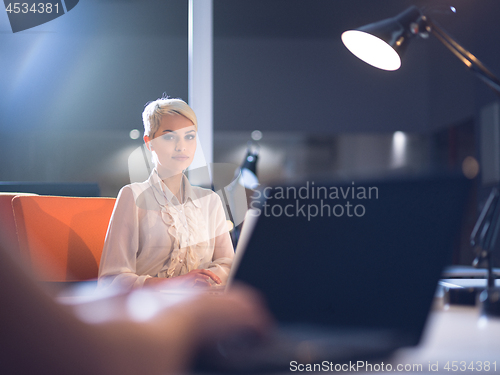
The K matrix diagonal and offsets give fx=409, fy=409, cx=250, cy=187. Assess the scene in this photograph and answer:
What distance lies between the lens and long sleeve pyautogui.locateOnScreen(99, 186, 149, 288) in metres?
1.10

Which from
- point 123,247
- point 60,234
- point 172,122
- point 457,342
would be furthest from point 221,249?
point 457,342

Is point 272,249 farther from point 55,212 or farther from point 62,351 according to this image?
point 55,212

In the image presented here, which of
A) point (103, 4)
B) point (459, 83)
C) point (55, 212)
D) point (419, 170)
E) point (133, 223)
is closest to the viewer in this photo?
point (419, 170)

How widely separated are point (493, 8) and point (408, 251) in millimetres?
4317

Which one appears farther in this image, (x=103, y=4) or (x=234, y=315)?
(x=103, y=4)

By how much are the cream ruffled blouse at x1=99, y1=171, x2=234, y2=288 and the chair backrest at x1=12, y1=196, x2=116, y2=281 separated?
1.16 feet

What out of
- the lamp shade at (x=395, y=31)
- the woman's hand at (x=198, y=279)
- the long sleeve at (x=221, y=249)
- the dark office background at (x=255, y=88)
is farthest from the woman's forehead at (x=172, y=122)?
the dark office background at (x=255, y=88)

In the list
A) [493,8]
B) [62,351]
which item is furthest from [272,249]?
[493,8]

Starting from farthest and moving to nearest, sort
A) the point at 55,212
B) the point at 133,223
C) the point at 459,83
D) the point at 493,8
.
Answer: the point at 459,83
the point at 493,8
the point at 55,212
the point at 133,223

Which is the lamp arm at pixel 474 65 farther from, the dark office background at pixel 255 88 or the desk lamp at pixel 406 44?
the dark office background at pixel 255 88

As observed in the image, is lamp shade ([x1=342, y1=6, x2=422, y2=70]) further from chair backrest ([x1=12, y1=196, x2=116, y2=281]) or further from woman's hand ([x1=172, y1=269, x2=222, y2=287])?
chair backrest ([x1=12, y1=196, x2=116, y2=281])

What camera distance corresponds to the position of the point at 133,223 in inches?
46.8

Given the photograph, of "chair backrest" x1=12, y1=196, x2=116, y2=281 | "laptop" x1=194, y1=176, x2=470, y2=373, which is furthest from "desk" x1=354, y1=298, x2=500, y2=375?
"chair backrest" x1=12, y1=196, x2=116, y2=281

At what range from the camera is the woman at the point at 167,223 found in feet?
3.72
